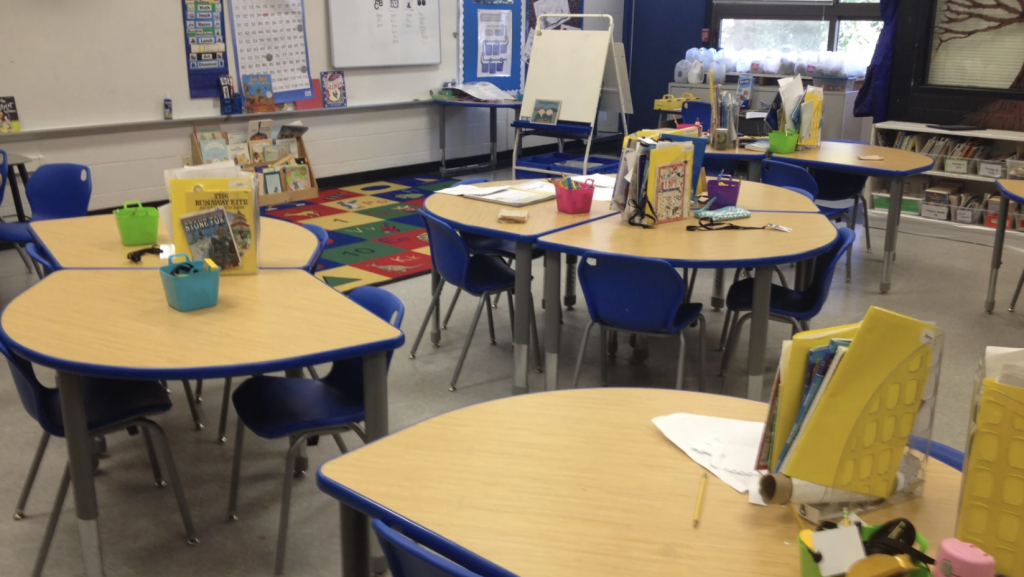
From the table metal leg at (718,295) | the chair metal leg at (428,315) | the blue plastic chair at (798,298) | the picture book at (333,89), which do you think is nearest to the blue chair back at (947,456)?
the blue plastic chair at (798,298)

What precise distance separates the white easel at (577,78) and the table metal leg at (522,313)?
391cm

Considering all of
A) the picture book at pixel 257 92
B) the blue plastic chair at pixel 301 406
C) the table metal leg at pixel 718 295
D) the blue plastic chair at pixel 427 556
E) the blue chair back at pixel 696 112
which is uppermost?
the picture book at pixel 257 92

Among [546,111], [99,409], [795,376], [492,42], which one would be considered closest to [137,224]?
[99,409]

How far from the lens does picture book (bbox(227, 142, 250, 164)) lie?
6445 mm

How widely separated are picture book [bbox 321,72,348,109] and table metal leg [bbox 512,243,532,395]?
452 cm

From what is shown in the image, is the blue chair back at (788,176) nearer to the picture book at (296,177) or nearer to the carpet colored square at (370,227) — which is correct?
the carpet colored square at (370,227)

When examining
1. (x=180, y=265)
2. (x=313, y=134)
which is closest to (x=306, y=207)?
(x=313, y=134)

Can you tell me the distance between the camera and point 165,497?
264cm

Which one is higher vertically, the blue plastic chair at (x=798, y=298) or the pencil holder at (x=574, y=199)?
the pencil holder at (x=574, y=199)

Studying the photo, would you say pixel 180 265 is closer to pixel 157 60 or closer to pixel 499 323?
pixel 499 323

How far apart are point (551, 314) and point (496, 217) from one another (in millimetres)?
472

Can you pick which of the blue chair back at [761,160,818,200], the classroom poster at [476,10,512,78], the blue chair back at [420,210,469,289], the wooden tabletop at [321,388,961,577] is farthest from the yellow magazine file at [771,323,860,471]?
the classroom poster at [476,10,512,78]

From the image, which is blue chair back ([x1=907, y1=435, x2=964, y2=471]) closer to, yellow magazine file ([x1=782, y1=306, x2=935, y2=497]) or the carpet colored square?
yellow magazine file ([x1=782, y1=306, x2=935, y2=497])

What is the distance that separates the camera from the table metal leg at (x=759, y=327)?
114 inches
